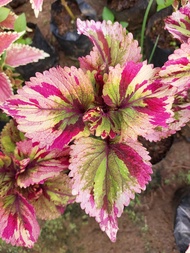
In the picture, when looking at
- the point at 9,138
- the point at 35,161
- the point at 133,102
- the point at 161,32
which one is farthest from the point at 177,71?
the point at 161,32

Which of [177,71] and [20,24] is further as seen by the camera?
[20,24]

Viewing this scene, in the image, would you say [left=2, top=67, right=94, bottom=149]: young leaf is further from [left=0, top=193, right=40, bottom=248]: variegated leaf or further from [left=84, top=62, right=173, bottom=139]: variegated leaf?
[left=0, top=193, right=40, bottom=248]: variegated leaf

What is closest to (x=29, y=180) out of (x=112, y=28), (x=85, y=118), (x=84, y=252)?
(x=85, y=118)

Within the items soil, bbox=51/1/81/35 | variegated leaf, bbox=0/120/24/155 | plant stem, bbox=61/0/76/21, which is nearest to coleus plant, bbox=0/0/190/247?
variegated leaf, bbox=0/120/24/155

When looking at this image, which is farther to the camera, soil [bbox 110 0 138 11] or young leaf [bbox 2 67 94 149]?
Result: soil [bbox 110 0 138 11]

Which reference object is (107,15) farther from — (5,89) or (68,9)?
(5,89)

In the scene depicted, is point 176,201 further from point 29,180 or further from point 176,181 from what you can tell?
point 29,180
